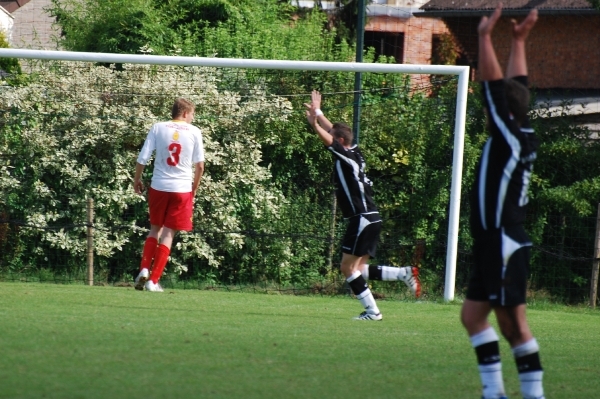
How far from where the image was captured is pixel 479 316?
5.38 metres

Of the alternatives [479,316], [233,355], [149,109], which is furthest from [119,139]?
[479,316]

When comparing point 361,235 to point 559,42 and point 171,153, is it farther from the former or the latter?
point 559,42

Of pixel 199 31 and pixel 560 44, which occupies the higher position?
pixel 560 44

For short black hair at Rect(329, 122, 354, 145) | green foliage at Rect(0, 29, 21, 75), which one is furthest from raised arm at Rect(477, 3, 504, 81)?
green foliage at Rect(0, 29, 21, 75)

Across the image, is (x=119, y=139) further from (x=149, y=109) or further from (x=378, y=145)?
(x=378, y=145)

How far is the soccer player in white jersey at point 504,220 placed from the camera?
5.18m

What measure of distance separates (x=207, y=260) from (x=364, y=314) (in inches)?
195

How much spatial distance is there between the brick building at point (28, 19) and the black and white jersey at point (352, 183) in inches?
778

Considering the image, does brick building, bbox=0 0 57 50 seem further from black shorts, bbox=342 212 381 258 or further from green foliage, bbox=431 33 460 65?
black shorts, bbox=342 212 381 258

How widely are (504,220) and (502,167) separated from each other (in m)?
0.31

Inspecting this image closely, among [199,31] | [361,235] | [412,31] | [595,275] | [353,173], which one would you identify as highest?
[412,31]

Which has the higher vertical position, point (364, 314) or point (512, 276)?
point (512, 276)

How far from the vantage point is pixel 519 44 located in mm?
5414

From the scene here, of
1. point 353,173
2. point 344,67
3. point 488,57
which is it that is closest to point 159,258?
point 353,173
